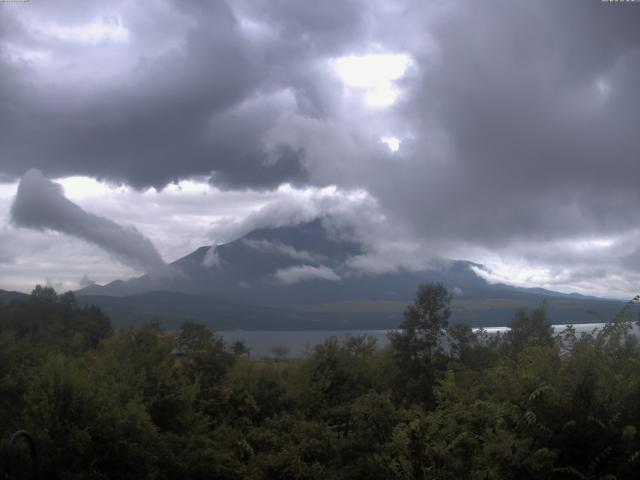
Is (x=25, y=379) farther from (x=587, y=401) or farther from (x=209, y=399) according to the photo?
(x=587, y=401)

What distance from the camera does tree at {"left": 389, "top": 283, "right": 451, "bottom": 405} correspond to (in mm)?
31469

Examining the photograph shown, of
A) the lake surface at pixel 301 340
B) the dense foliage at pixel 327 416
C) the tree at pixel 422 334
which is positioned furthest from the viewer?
the tree at pixel 422 334

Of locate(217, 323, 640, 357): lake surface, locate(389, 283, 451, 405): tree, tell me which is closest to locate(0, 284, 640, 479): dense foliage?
locate(217, 323, 640, 357): lake surface

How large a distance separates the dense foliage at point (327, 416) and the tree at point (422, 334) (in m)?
A: 4.06

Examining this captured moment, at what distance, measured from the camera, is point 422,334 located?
3331 centimetres

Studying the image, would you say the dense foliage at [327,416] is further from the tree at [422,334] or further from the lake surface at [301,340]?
the tree at [422,334]

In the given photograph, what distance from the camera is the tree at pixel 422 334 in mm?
31469

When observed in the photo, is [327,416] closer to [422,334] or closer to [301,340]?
[422,334]

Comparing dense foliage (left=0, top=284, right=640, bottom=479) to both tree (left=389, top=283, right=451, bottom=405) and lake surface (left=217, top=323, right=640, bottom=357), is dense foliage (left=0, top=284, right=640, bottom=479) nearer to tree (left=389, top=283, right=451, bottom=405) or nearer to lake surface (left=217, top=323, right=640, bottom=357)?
lake surface (left=217, top=323, right=640, bottom=357)

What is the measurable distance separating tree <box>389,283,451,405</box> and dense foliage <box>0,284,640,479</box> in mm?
4056

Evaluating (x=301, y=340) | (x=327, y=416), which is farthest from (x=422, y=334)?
(x=301, y=340)

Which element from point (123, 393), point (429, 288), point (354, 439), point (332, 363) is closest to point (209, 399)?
point (332, 363)

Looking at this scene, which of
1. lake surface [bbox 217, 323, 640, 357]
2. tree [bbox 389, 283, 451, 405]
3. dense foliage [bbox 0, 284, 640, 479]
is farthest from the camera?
tree [bbox 389, 283, 451, 405]

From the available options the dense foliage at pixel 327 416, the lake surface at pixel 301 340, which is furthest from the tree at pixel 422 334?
the dense foliage at pixel 327 416
